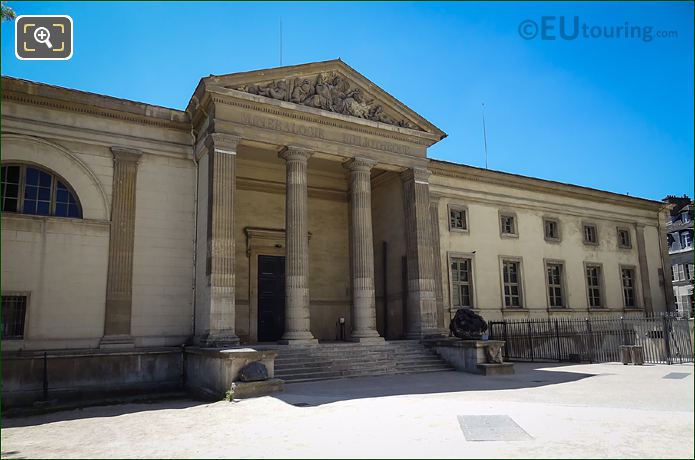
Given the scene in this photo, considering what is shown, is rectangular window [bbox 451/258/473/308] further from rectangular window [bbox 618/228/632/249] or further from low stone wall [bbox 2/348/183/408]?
low stone wall [bbox 2/348/183/408]

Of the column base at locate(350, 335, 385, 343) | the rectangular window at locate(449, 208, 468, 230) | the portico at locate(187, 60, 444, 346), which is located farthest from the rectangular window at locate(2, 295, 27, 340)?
the rectangular window at locate(449, 208, 468, 230)

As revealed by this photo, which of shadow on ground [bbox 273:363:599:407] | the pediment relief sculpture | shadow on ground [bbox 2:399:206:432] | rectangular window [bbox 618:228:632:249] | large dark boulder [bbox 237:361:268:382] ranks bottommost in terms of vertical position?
shadow on ground [bbox 2:399:206:432]

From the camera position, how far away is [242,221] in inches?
890

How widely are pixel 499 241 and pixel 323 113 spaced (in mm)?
11815

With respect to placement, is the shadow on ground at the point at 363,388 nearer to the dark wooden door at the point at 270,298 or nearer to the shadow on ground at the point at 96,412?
the shadow on ground at the point at 96,412

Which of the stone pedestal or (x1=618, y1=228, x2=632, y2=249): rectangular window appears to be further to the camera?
(x1=618, y1=228, x2=632, y2=249): rectangular window

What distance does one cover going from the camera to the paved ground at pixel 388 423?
7008mm

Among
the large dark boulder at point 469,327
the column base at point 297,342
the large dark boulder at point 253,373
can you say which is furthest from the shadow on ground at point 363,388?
the column base at point 297,342

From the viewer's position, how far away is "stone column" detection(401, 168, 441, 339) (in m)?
20.2

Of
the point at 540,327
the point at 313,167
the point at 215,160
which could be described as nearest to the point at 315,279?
the point at 313,167

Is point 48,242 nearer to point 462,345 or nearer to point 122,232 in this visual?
point 122,232

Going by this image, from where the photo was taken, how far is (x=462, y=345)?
17.8 metres

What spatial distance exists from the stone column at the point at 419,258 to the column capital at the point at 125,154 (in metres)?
10.3

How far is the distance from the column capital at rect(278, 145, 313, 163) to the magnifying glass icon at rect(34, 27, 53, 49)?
33.5 feet
